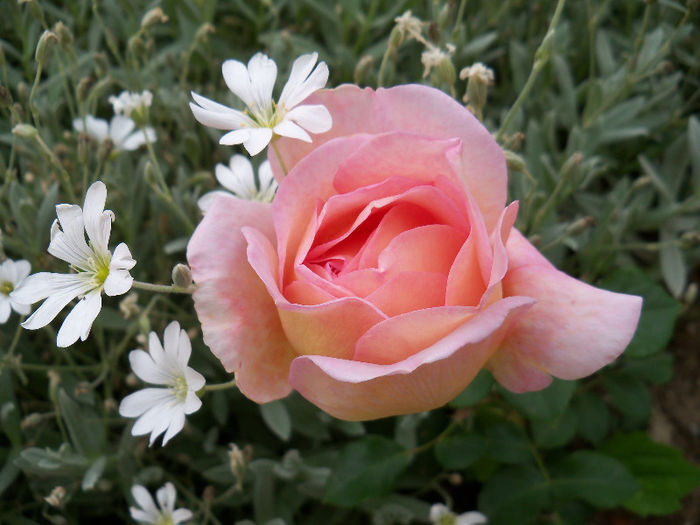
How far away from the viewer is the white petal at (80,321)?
546mm

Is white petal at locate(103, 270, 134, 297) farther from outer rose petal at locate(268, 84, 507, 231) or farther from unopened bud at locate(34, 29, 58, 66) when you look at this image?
unopened bud at locate(34, 29, 58, 66)


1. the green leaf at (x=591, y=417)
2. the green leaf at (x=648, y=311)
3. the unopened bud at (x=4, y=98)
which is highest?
the unopened bud at (x=4, y=98)

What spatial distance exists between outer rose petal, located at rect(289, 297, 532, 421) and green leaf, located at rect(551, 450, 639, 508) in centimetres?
49

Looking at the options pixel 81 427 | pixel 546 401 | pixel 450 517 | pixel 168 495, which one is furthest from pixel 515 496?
pixel 81 427

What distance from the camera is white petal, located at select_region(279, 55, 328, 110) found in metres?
0.61

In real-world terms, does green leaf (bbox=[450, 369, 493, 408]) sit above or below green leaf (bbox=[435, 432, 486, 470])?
above

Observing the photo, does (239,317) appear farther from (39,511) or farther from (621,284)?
(39,511)

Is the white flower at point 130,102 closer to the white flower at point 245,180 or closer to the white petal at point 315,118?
the white flower at point 245,180

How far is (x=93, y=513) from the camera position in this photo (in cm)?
102

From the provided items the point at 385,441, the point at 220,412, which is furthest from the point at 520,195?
the point at 220,412

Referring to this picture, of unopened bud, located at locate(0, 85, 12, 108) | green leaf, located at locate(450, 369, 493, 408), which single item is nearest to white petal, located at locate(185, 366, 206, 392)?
green leaf, located at locate(450, 369, 493, 408)

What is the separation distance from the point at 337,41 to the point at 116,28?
40 cm

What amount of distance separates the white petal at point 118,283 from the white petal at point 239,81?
203mm

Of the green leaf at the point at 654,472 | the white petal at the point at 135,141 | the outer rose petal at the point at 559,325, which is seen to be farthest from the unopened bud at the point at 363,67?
the green leaf at the point at 654,472
